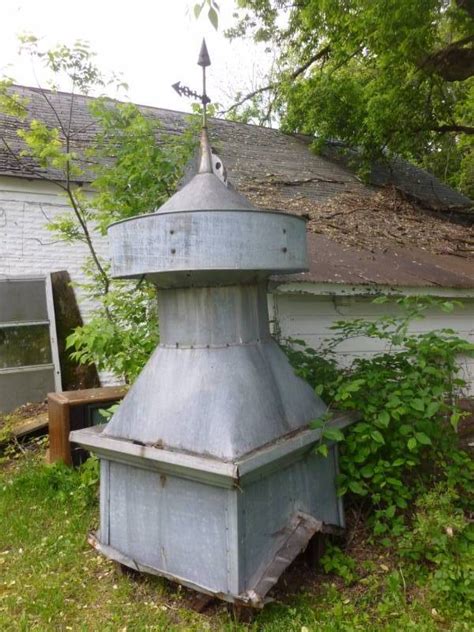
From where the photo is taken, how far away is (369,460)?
334cm

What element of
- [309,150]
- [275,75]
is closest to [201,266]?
[309,150]

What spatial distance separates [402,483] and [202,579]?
5.03ft

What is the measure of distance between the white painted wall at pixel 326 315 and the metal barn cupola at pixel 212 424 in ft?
4.10

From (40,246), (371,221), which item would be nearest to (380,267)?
(371,221)

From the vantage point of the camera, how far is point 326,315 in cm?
476

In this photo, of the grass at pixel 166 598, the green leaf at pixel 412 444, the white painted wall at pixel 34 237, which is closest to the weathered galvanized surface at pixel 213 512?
the grass at pixel 166 598

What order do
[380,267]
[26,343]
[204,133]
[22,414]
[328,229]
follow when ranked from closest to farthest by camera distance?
[204,133]
[380,267]
[328,229]
[22,414]
[26,343]

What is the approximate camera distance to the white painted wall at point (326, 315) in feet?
14.6

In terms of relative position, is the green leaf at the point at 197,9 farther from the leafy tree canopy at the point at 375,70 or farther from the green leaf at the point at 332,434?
the leafy tree canopy at the point at 375,70

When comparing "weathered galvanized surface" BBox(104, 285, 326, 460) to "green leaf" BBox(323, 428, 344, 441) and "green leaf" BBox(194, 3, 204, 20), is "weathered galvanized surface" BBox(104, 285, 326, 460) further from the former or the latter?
"green leaf" BBox(194, 3, 204, 20)

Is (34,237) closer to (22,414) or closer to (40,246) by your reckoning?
(40,246)

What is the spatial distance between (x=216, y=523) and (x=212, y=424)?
513mm

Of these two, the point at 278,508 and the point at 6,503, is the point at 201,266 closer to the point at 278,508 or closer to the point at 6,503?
the point at 278,508

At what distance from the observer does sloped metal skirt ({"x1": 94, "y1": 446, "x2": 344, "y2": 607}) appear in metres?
2.52
